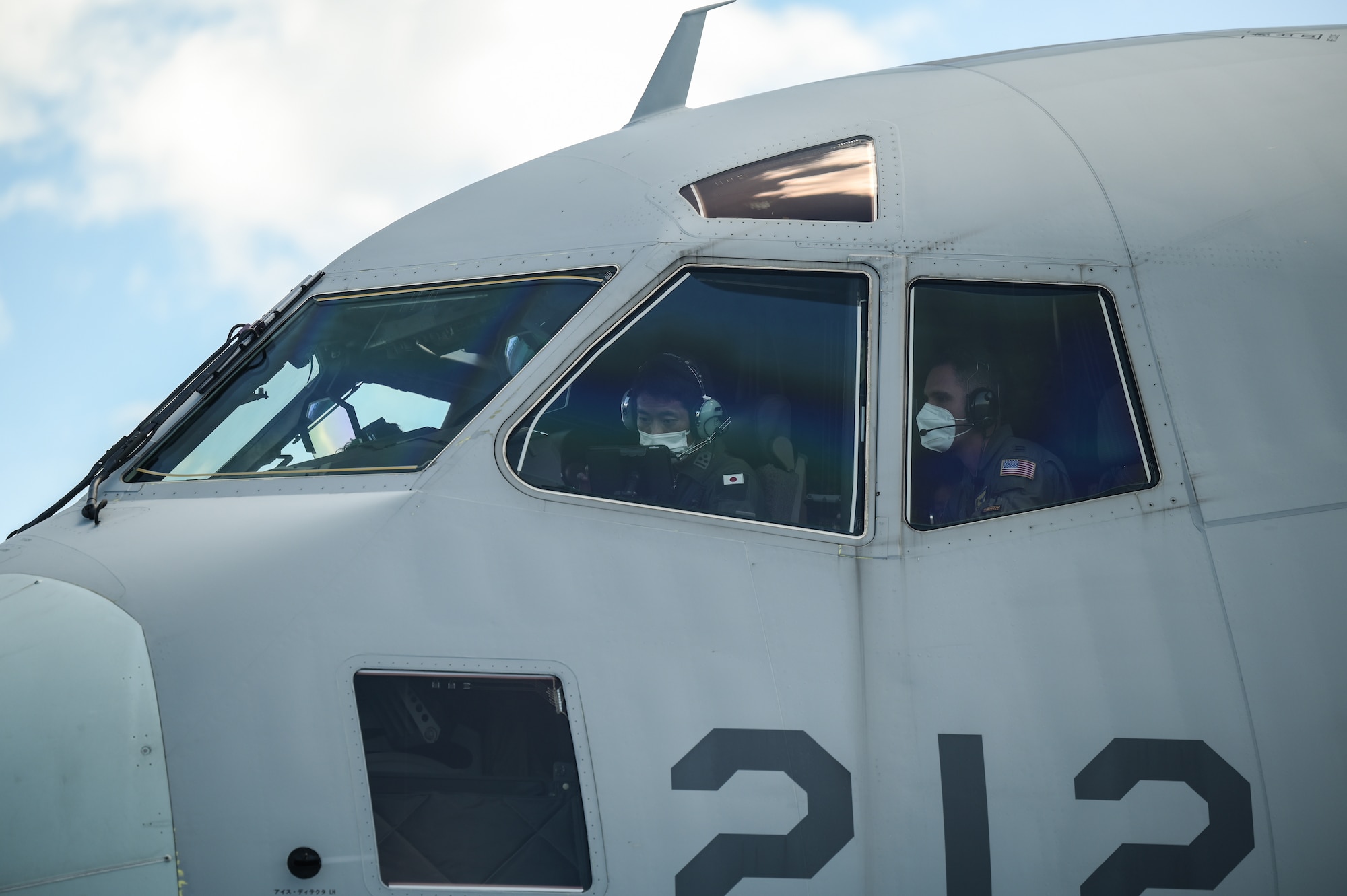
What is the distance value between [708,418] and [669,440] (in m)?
0.22

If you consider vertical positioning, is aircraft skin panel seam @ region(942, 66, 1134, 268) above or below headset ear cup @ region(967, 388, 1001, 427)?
above

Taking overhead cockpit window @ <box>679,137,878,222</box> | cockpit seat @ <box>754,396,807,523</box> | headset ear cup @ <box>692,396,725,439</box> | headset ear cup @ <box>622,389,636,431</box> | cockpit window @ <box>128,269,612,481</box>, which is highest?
overhead cockpit window @ <box>679,137,878,222</box>

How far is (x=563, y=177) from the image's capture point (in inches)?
221

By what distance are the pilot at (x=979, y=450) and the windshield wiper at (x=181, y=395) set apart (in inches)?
128

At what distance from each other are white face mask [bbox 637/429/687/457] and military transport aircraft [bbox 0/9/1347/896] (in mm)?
16

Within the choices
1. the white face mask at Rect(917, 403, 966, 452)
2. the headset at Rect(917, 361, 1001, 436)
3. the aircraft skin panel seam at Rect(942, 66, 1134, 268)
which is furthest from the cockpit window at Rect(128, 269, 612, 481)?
the aircraft skin panel seam at Rect(942, 66, 1134, 268)

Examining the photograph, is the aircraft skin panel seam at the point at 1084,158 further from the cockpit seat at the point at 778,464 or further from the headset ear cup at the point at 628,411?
the headset ear cup at the point at 628,411

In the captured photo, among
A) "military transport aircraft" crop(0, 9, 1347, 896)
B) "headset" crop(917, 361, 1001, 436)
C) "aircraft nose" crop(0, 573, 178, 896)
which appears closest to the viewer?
"aircraft nose" crop(0, 573, 178, 896)

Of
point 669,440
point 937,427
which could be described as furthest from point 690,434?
point 937,427

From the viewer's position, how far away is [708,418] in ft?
16.0

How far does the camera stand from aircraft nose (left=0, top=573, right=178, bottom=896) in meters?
3.91

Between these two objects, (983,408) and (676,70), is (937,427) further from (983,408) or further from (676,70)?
(676,70)

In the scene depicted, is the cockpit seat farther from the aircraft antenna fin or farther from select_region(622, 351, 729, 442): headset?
the aircraft antenna fin

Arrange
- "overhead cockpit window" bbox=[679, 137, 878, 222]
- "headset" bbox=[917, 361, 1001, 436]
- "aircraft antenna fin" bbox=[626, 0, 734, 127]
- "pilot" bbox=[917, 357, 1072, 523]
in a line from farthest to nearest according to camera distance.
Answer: "aircraft antenna fin" bbox=[626, 0, 734, 127] → "overhead cockpit window" bbox=[679, 137, 878, 222] → "headset" bbox=[917, 361, 1001, 436] → "pilot" bbox=[917, 357, 1072, 523]
